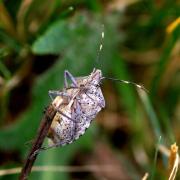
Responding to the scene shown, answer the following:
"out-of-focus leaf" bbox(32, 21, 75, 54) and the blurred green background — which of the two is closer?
"out-of-focus leaf" bbox(32, 21, 75, 54)

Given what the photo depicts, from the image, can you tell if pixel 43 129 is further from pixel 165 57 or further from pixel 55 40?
pixel 165 57

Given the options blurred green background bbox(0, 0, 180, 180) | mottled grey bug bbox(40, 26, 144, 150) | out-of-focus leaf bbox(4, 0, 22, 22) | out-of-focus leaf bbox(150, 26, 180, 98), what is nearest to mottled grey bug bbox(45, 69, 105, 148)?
mottled grey bug bbox(40, 26, 144, 150)

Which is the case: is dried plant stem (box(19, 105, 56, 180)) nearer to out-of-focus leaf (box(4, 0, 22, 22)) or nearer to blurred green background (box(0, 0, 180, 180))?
blurred green background (box(0, 0, 180, 180))

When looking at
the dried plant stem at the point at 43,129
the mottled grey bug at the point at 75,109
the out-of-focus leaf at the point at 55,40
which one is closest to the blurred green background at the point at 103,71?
the out-of-focus leaf at the point at 55,40

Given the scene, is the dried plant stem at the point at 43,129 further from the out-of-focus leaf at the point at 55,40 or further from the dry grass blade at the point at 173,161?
the out-of-focus leaf at the point at 55,40

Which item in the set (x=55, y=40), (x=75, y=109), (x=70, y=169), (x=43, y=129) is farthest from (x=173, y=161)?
(x=55, y=40)

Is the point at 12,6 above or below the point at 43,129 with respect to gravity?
above

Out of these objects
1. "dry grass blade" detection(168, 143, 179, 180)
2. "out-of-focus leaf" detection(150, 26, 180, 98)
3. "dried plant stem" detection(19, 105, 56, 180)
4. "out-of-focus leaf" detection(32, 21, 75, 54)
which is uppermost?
"out-of-focus leaf" detection(32, 21, 75, 54)

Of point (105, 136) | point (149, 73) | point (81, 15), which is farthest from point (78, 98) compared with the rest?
point (149, 73)
